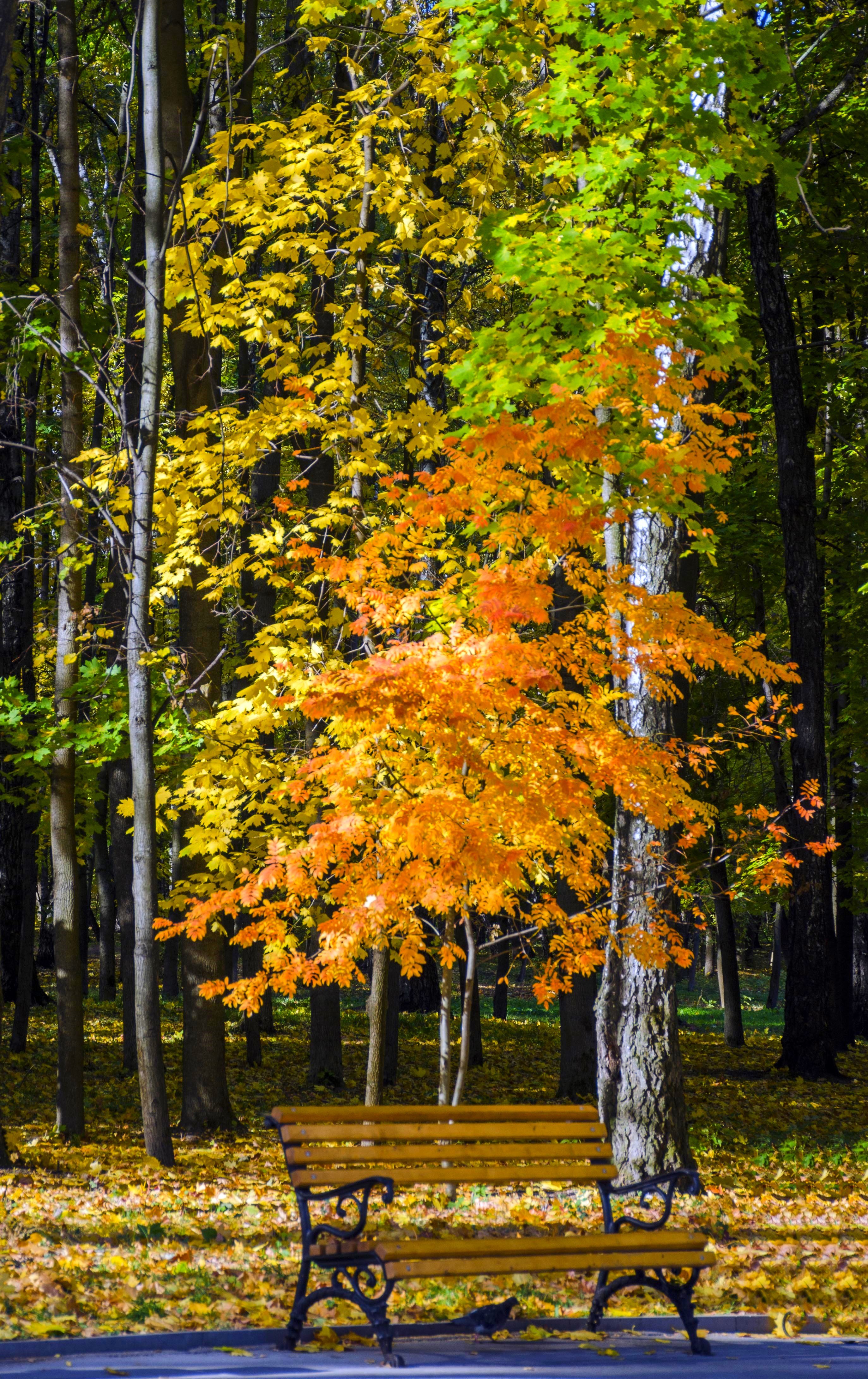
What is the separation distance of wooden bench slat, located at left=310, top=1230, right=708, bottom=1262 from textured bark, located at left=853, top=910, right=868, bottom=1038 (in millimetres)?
19423

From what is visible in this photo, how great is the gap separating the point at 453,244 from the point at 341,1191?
6.82 meters

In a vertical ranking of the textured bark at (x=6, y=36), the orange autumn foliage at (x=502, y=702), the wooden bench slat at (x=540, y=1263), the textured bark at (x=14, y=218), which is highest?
the textured bark at (x=14, y=218)

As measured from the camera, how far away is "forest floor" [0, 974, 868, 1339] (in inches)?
215

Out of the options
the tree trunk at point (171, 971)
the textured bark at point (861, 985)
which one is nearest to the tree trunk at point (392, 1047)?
the tree trunk at point (171, 971)

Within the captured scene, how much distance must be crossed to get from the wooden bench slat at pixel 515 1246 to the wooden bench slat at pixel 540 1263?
16mm

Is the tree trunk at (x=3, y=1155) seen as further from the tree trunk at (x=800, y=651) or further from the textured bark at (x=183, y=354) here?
the tree trunk at (x=800, y=651)

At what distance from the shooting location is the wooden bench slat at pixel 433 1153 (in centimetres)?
480

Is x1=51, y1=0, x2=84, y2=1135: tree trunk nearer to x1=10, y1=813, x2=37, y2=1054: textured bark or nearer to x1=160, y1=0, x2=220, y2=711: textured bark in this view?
x1=160, y1=0, x2=220, y2=711: textured bark

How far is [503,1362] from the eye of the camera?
464 cm

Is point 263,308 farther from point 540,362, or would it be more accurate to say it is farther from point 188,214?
Result: point 540,362

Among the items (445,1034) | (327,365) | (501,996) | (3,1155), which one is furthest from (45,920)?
(445,1034)

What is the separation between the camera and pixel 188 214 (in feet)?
32.1

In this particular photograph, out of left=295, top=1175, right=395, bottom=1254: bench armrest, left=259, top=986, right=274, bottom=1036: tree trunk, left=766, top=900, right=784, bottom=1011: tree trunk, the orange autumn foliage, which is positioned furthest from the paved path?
left=766, top=900, right=784, bottom=1011: tree trunk

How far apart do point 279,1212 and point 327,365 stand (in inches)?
253
